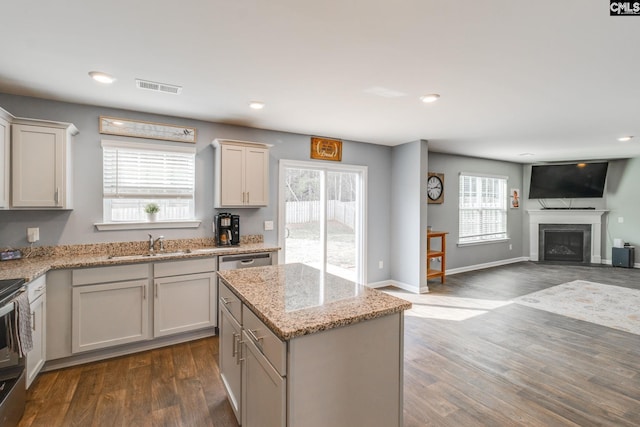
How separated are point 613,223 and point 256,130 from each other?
27.1 ft

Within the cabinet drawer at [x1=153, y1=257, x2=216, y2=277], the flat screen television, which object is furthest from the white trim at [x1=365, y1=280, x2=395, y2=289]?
the flat screen television

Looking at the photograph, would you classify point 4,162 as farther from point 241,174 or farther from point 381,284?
point 381,284

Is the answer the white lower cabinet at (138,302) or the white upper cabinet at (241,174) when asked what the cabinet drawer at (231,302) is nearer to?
the white lower cabinet at (138,302)

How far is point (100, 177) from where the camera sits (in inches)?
131

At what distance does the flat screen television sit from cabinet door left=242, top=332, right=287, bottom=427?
825 cm

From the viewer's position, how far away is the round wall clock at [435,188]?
5996 mm

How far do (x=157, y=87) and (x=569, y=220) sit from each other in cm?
889

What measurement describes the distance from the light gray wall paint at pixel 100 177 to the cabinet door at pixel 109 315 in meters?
0.73

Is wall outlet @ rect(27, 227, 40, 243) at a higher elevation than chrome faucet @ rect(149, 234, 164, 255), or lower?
higher

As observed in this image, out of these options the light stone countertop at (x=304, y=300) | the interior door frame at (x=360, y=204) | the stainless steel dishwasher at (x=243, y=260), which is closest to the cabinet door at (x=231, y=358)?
the light stone countertop at (x=304, y=300)

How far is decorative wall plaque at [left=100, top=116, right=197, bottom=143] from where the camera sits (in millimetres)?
3314

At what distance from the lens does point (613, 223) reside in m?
7.10

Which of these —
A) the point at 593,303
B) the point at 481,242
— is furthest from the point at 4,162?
the point at 481,242

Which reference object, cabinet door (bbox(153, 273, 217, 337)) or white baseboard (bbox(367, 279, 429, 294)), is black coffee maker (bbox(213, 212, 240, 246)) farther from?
white baseboard (bbox(367, 279, 429, 294))
